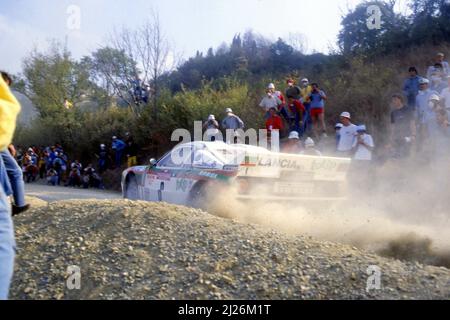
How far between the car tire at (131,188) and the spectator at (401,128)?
5.42 m

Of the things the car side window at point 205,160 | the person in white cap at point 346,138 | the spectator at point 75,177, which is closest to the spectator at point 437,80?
the person in white cap at point 346,138

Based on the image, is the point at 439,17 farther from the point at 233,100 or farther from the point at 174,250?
the point at 174,250

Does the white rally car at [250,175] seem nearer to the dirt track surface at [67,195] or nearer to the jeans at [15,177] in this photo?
the jeans at [15,177]

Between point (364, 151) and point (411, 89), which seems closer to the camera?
point (364, 151)

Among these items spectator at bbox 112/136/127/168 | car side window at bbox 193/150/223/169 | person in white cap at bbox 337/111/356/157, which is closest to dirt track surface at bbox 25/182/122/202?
spectator at bbox 112/136/127/168

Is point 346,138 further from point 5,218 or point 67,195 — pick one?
point 5,218

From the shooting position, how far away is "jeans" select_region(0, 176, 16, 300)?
2812mm

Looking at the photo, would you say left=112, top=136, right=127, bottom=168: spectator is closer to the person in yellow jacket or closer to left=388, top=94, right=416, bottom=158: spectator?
left=388, top=94, right=416, bottom=158: spectator

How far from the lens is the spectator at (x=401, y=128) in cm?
1069

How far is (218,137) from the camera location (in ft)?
45.2

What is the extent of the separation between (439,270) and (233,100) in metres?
15.5

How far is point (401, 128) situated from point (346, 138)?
134 centimetres

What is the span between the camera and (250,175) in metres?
7.58

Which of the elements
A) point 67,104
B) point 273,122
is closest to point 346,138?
point 273,122
